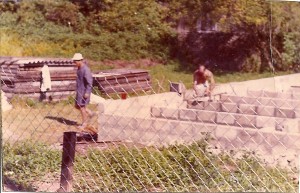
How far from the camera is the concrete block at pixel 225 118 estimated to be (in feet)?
15.1

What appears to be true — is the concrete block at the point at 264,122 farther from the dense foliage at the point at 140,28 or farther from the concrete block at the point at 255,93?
the dense foliage at the point at 140,28

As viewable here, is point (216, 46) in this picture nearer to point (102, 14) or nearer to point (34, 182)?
point (102, 14)

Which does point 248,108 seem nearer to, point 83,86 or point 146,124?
point 146,124

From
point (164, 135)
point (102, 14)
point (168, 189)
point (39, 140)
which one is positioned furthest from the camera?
point (164, 135)

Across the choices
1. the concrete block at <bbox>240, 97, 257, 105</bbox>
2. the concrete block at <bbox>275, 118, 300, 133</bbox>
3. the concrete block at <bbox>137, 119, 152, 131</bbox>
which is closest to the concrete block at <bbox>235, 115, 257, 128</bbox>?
the concrete block at <bbox>240, 97, 257, 105</bbox>

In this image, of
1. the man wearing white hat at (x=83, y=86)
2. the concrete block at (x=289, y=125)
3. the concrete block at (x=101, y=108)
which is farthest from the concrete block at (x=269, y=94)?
the man wearing white hat at (x=83, y=86)

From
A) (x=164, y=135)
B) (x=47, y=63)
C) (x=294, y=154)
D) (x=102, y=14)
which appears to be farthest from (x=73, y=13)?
(x=294, y=154)

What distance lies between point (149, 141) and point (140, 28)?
1029 mm

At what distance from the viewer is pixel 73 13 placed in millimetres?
3576

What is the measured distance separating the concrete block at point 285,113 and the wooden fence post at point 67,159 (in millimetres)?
1922

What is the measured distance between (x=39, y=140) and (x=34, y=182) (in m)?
0.56

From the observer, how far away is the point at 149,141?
4141 mm

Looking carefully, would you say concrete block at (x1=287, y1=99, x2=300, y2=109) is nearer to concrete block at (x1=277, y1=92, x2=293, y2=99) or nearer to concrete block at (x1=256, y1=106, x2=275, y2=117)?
concrete block at (x1=277, y1=92, x2=293, y2=99)

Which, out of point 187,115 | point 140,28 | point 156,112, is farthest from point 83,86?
point 187,115
